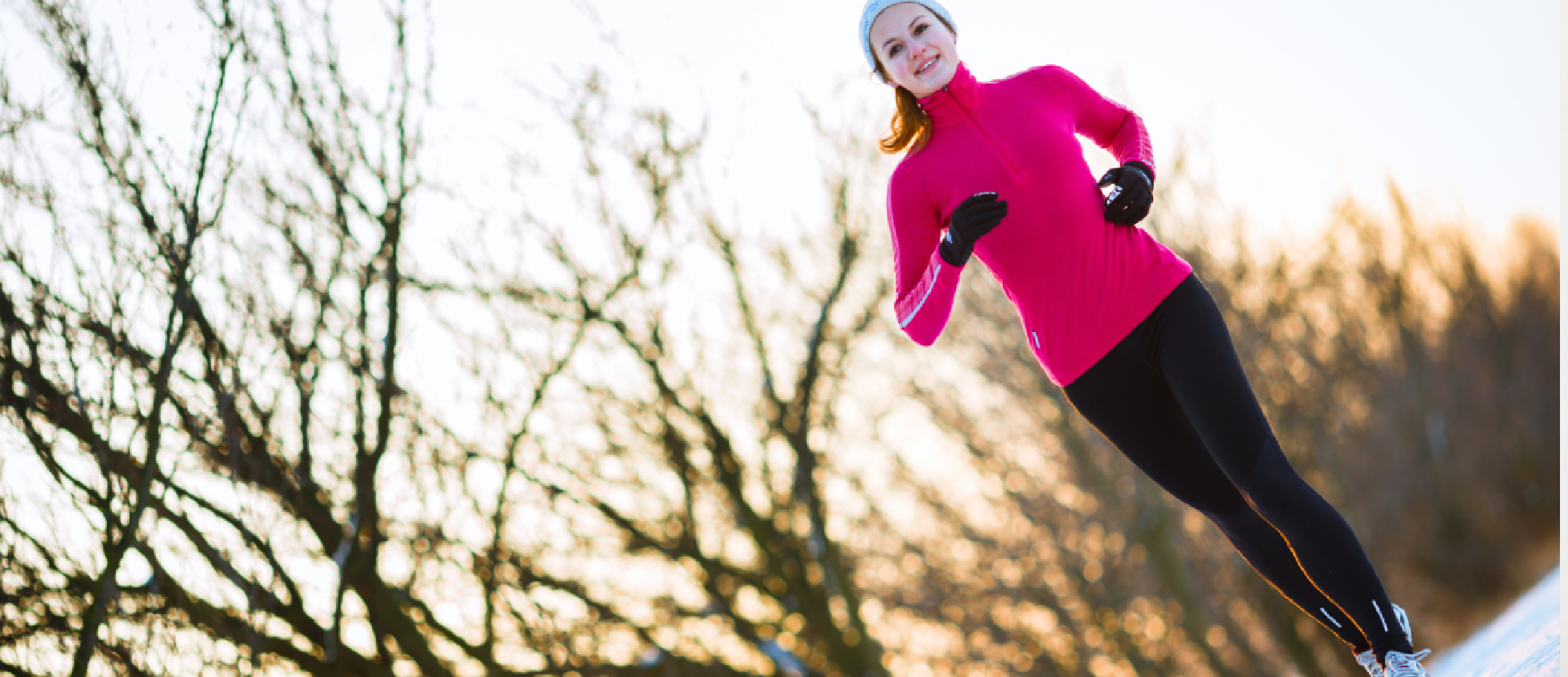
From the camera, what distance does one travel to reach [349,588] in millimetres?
3984

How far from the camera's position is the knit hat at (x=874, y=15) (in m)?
1.88

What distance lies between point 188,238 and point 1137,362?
2.84 m

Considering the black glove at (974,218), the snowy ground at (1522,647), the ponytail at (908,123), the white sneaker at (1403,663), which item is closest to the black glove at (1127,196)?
the black glove at (974,218)

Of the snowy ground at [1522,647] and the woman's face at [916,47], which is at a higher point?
the woman's face at [916,47]

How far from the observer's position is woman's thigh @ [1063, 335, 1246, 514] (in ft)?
5.92

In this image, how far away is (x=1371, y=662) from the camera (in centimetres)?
177

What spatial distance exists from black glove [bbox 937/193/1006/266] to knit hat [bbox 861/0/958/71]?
433 mm

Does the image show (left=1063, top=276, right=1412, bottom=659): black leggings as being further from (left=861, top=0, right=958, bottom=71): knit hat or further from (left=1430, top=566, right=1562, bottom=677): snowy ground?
(left=861, top=0, right=958, bottom=71): knit hat

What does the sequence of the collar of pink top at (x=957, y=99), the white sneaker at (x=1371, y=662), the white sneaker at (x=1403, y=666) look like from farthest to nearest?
the collar of pink top at (x=957, y=99), the white sneaker at (x=1371, y=662), the white sneaker at (x=1403, y=666)

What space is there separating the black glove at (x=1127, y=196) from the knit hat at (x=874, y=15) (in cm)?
45

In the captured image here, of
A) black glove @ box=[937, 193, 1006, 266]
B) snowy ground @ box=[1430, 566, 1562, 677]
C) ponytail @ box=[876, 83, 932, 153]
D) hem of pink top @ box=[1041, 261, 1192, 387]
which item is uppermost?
ponytail @ box=[876, 83, 932, 153]

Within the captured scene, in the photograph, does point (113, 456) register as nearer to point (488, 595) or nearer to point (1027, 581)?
point (488, 595)

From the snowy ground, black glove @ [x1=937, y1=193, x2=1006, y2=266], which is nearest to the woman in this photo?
black glove @ [x1=937, y1=193, x2=1006, y2=266]

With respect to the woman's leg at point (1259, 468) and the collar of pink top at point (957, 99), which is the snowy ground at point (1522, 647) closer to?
the woman's leg at point (1259, 468)
